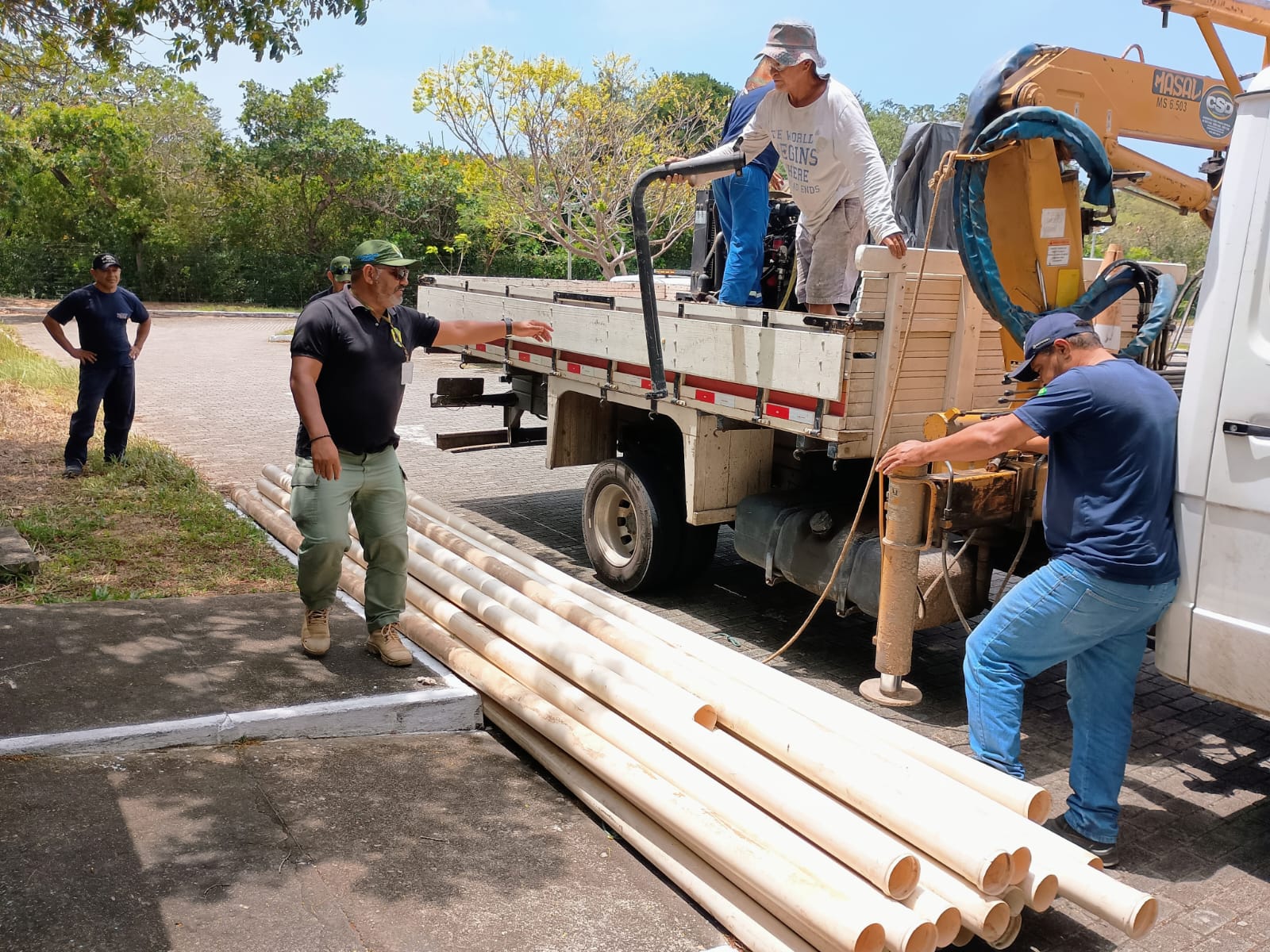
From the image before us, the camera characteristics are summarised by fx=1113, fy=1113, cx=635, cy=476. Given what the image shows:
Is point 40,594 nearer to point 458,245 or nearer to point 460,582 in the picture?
point 460,582

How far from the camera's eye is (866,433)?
4988 mm

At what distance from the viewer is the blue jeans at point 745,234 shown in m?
6.77

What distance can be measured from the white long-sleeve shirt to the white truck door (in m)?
2.07

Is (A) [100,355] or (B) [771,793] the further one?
(A) [100,355]

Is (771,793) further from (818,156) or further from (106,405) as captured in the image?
(106,405)

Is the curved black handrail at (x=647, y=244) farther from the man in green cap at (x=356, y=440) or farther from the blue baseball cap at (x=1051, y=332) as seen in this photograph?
the blue baseball cap at (x=1051, y=332)

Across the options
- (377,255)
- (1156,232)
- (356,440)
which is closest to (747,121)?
(377,255)

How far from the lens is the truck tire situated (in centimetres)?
637

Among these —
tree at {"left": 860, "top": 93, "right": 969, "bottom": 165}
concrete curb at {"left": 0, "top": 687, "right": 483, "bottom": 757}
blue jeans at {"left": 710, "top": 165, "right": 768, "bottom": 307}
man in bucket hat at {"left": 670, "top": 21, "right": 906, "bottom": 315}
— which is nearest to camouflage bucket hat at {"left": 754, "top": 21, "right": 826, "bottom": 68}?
man in bucket hat at {"left": 670, "top": 21, "right": 906, "bottom": 315}

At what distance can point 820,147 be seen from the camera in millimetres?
5953

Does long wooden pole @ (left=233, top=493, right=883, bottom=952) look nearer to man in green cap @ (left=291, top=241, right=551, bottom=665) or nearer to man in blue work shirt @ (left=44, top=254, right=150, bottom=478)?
man in green cap @ (left=291, top=241, right=551, bottom=665)

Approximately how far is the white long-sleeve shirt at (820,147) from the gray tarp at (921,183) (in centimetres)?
36

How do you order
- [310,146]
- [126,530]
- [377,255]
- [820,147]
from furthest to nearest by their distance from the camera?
[310,146], [126,530], [820,147], [377,255]

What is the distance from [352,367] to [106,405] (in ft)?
17.8
